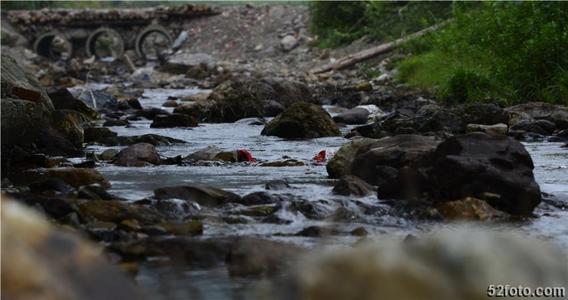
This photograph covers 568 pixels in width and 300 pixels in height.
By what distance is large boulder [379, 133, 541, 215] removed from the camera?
5637mm

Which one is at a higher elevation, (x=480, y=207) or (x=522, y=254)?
(x=522, y=254)

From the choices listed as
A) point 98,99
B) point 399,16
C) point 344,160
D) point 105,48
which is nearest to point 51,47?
point 105,48

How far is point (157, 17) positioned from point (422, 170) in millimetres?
38610

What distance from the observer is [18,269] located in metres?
1.99

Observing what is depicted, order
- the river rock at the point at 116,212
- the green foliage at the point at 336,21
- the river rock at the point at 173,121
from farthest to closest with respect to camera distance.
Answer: the green foliage at the point at 336,21, the river rock at the point at 173,121, the river rock at the point at 116,212

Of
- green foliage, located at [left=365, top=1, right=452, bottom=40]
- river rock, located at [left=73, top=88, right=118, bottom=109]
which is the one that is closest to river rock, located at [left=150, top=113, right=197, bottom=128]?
river rock, located at [left=73, top=88, right=118, bottom=109]

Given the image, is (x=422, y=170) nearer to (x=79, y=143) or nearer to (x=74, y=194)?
(x=74, y=194)

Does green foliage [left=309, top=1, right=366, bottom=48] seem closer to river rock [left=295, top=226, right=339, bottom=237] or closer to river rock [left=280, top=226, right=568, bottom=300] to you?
river rock [left=295, top=226, right=339, bottom=237]

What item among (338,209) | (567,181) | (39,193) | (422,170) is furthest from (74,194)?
(567,181)

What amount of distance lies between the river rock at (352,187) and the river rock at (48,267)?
13.0 ft

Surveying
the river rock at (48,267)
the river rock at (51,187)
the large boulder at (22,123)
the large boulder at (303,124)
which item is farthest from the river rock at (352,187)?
the large boulder at (303,124)

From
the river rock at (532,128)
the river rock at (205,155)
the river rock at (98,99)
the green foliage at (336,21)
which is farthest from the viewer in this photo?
the green foliage at (336,21)

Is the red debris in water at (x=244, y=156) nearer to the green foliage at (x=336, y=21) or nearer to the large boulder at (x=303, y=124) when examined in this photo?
the large boulder at (x=303, y=124)

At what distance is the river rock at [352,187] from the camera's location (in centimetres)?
611
